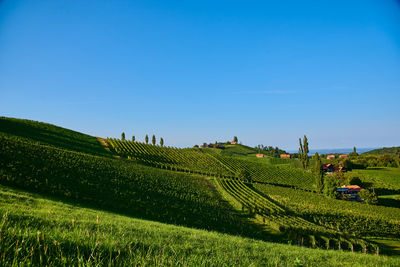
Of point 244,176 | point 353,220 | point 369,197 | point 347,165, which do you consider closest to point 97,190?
point 353,220

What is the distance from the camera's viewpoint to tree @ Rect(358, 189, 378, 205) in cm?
7125

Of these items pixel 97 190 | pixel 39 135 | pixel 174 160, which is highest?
pixel 39 135

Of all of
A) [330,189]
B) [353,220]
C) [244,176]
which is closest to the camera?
[353,220]

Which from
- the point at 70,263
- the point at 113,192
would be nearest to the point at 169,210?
the point at 113,192

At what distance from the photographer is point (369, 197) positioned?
237ft

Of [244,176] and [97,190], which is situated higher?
[97,190]

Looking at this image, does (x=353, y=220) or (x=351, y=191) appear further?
(x=351, y=191)

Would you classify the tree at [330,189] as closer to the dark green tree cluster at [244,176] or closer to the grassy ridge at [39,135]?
the dark green tree cluster at [244,176]

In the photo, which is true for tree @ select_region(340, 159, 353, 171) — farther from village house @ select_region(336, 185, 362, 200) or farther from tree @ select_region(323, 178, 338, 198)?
tree @ select_region(323, 178, 338, 198)

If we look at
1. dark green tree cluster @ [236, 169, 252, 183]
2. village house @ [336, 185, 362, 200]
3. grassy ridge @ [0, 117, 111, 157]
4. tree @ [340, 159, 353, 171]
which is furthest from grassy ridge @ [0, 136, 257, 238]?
tree @ [340, 159, 353, 171]

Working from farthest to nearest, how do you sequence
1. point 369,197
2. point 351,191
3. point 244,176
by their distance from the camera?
1. point 244,176
2. point 351,191
3. point 369,197

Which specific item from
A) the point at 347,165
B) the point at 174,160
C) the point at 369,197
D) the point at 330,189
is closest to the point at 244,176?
the point at 330,189

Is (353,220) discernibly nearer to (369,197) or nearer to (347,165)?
(369,197)

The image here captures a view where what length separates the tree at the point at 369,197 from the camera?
71.2 m
